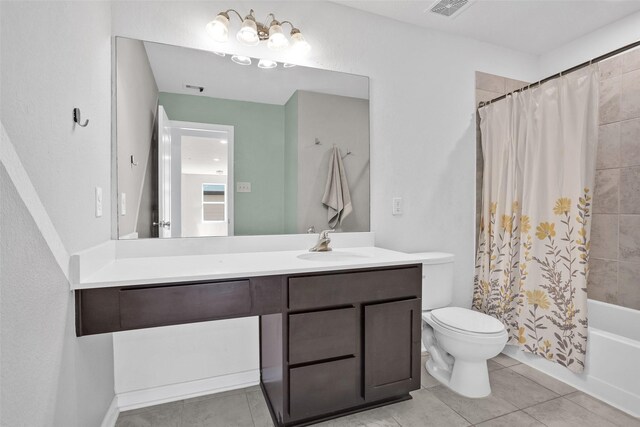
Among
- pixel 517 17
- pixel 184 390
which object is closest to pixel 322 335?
pixel 184 390

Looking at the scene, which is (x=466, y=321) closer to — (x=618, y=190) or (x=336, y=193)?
(x=336, y=193)

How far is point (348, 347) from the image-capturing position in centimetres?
154

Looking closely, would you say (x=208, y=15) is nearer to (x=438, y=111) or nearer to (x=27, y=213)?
(x=27, y=213)

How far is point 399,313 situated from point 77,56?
176 cm

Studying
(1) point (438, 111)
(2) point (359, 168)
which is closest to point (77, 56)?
(2) point (359, 168)

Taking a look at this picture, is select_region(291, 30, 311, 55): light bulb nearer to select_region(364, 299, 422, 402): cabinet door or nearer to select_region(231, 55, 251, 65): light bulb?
select_region(231, 55, 251, 65): light bulb

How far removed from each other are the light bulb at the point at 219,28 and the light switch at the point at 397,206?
1467 mm

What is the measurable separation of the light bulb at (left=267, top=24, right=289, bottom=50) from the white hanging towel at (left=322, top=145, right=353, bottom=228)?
→ 0.67 meters

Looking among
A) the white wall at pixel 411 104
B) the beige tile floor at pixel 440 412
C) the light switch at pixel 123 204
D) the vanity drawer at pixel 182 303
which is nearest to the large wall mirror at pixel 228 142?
the light switch at pixel 123 204

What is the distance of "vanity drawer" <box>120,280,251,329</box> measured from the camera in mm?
1204

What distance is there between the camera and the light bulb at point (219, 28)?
168 centimetres

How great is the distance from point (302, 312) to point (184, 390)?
36.3 inches

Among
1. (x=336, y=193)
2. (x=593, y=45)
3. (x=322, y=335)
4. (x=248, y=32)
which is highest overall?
(x=593, y=45)

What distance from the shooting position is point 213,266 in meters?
1.44
